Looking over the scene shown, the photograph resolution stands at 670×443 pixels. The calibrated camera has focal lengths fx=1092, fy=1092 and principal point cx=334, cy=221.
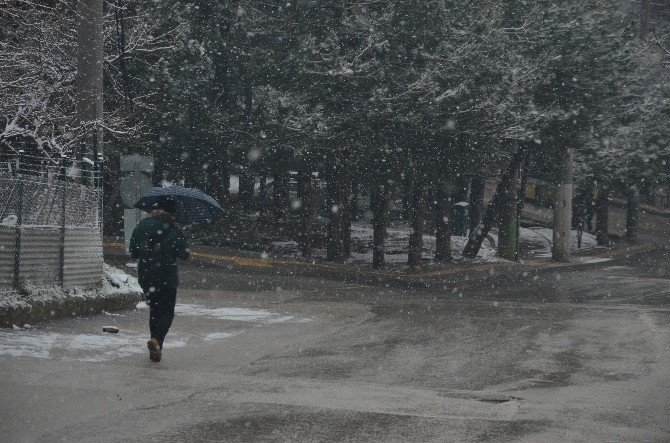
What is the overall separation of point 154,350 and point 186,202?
2344 mm

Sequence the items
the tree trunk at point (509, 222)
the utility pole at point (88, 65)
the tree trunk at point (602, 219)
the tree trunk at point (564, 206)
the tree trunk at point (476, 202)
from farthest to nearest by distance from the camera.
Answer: the tree trunk at point (602, 219) < the tree trunk at point (476, 202) < the tree trunk at point (564, 206) < the tree trunk at point (509, 222) < the utility pole at point (88, 65)

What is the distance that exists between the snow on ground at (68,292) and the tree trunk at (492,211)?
68.3 ft

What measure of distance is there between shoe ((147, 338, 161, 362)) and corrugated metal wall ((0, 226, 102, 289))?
141 inches

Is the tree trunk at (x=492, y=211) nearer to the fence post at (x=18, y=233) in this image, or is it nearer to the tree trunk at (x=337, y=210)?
the tree trunk at (x=337, y=210)

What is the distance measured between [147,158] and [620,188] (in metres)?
30.3

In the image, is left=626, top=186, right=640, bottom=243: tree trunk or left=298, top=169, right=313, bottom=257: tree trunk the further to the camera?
left=626, top=186, right=640, bottom=243: tree trunk

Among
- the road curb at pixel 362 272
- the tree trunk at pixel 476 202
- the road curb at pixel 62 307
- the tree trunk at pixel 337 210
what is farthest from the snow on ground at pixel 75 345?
the tree trunk at pixel 476 202

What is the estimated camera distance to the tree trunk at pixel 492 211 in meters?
37.6

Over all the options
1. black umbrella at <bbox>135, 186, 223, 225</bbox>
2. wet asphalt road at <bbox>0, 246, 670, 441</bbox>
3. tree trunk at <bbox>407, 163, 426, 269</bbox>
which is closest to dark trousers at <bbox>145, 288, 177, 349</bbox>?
wet asphalt road at <bbox>0, 246, 670, 441</bbox>

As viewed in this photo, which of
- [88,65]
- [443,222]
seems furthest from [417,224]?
[88,65]

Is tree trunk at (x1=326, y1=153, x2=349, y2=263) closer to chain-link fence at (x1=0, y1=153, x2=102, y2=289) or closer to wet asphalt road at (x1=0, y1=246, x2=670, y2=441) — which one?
wet asphalt road at (x1=0, y1=246, x2=670, y2=441)

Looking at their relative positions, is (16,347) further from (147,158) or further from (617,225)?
(617,225)

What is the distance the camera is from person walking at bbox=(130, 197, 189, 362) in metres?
11.6

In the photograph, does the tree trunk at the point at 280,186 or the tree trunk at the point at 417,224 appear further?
the tree trunk at the point at 280,186
